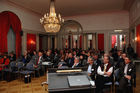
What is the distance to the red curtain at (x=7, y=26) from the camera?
880 centimetres

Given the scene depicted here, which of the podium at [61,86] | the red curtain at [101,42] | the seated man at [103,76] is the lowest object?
the seated man at [103,76]

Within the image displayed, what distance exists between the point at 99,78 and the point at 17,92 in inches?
118

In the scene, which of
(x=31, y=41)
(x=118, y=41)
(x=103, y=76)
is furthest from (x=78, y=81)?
(x=118, y=41)

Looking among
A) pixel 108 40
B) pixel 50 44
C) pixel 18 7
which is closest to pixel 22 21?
pixel 18 7

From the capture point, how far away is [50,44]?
580 inches

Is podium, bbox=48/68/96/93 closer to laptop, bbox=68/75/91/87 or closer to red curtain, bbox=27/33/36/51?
laptop, bbox=68/75/91/87

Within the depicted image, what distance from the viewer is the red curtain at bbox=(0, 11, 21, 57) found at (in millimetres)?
8797

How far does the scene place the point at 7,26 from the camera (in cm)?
935

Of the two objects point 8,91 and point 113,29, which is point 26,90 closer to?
point 8,91

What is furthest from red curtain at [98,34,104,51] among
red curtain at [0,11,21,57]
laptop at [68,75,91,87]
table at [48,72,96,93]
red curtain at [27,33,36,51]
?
laptop at [68,75,91,87]

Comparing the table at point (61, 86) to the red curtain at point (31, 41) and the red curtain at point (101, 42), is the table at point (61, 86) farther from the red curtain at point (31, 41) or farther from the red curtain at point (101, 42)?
the red curtain at point (101, 42)

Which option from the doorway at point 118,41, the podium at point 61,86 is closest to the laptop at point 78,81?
the podium at point 61,86

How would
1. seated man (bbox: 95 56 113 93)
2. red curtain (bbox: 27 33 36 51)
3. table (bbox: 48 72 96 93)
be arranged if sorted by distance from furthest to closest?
red curtain (bbox: 27 33 36 51) → seated man (bbox: 95 56 113 93) → table (bbox: 48 72 96 93)

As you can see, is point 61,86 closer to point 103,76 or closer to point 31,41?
point 103,76
